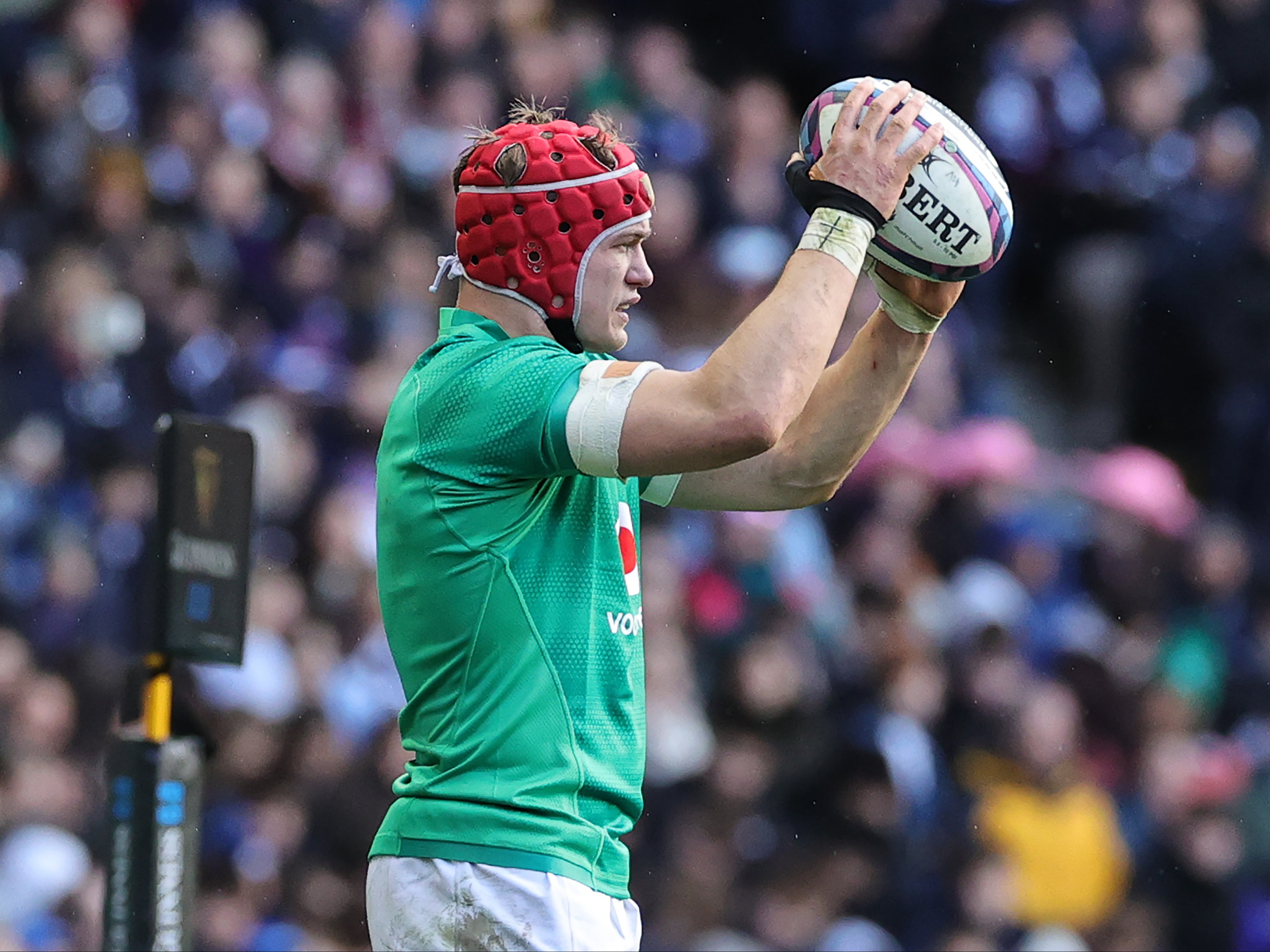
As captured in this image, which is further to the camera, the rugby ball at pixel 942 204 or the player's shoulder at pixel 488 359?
the rugby ball at pixel 942 204

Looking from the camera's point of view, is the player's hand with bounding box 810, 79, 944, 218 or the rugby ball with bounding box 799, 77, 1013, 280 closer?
the player's hand with bounding box 810, 79, 944, 218

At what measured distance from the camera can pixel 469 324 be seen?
10.9ft

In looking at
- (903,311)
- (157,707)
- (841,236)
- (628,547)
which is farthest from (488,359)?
(157,707)

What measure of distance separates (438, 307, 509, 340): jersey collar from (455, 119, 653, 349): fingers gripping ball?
0.06 metres

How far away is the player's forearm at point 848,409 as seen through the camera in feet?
12.3

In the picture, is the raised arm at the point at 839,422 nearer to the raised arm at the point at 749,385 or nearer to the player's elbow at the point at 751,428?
the raised arm at the point at 749,385

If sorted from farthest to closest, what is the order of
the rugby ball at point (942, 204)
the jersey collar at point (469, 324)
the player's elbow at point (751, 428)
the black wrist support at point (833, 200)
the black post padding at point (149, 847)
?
the black post padding at point (149, 847), the rugby ball at point (942, 204), the jersey collar at point (469, 324), the black wrist support at point (833, 200), the player's elbow at point (751, 428)

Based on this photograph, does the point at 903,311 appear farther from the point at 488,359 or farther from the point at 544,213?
the point at 488,359

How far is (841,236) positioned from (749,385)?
1.24 ft

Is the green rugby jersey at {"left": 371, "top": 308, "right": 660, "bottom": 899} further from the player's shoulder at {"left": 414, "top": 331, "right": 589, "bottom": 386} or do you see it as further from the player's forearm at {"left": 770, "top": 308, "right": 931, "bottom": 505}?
the player's forearm at {"left": 770, "top": 308, "right": 931, "bottom": 505}

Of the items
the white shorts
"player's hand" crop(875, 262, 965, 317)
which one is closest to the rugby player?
the white shorts

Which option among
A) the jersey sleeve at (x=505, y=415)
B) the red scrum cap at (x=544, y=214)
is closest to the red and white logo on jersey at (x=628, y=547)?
the jersey sleeve at (x=505, y=415)

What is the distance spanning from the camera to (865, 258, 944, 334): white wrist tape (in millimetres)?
3771

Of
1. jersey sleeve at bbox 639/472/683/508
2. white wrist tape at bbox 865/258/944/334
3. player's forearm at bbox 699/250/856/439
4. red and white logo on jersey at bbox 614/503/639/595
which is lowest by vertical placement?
red and white logo on jersey at bbox 614/503/639/595
